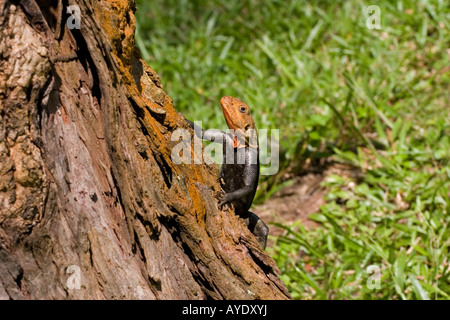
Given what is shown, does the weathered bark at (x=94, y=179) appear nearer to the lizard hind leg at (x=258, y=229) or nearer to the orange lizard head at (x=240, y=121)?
the lizard hind leg at (x=258, y=229)

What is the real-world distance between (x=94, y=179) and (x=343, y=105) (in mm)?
3893

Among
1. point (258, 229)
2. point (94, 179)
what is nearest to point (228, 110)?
point (258, 229)

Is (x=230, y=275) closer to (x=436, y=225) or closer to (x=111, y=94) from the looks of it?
(x=111, y=94)

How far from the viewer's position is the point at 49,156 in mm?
2365

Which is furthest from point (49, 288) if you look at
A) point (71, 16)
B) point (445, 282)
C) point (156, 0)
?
point (156, 0)

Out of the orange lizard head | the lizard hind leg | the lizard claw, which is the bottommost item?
the lizard hind leg

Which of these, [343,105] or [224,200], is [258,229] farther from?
[343,105]

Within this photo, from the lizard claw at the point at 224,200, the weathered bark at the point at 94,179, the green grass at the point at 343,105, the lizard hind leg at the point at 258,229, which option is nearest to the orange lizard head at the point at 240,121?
the lizard hind leg at the point at 258,229

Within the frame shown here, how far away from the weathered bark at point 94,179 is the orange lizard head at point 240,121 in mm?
983

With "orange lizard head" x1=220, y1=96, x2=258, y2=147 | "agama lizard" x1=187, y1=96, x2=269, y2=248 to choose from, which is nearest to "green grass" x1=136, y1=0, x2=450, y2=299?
"agama lizard" x1=187, y1=96, x2=269, y2=248

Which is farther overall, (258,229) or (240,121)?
(240,121)

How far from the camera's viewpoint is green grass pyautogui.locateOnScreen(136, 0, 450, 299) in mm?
4422

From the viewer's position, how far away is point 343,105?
19.3ft

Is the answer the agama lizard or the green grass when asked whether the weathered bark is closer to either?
the agama lizard
